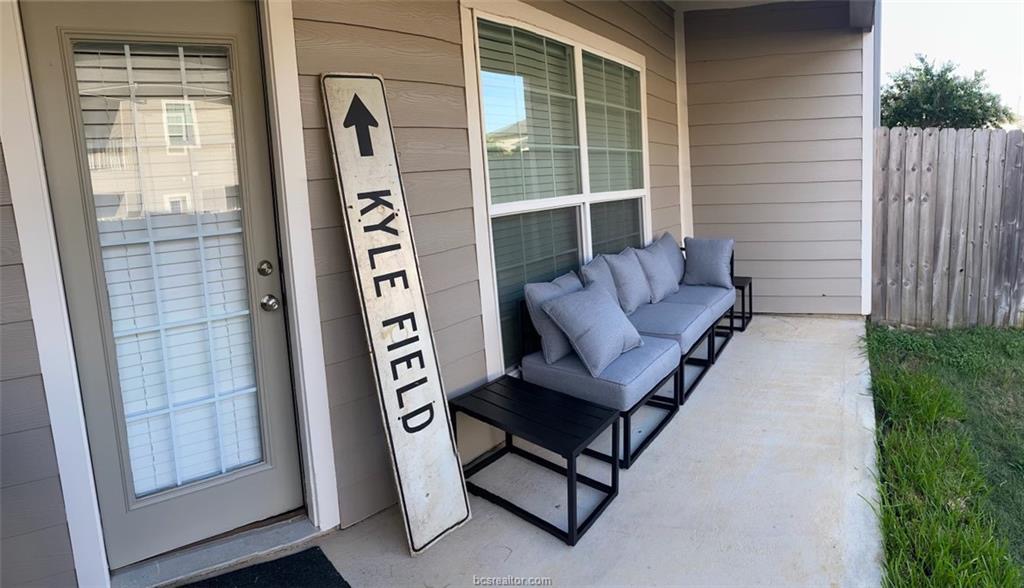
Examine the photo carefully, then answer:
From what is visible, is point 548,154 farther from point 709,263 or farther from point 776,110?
point 776,110

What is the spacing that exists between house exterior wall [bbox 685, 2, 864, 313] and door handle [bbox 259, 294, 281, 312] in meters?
4.15

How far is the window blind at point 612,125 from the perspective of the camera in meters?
3.73

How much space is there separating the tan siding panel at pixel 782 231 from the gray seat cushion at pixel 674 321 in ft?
5.58

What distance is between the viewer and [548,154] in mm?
3305

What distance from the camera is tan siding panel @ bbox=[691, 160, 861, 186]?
488cm

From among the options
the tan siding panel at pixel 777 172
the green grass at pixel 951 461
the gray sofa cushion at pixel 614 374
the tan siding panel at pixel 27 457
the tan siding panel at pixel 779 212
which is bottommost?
the green grass at pixel 951 461

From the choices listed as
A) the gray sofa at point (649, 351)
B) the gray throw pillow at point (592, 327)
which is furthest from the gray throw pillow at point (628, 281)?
the gray throw pillow at point (592, 327)

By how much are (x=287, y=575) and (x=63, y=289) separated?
111 cm

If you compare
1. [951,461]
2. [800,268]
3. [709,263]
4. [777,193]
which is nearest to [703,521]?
[951,461]

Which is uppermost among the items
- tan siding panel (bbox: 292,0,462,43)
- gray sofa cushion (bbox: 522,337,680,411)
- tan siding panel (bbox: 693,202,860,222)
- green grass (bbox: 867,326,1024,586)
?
tan siding panel (bbox: 292,0,462,43)

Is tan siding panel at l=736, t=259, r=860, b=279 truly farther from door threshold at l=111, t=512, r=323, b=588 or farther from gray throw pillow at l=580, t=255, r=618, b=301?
door threshold at l=111, t=512, r=323, b=588

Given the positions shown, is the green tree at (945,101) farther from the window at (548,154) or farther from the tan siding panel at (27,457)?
the tan siding panel at (27,457)


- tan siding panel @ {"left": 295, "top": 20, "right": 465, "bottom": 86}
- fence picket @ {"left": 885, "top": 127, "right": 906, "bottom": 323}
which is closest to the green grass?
fence picket @ {"left": 885, "top": 127, "right": 906, "bottom": 323}

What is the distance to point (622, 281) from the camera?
3.62 meters
